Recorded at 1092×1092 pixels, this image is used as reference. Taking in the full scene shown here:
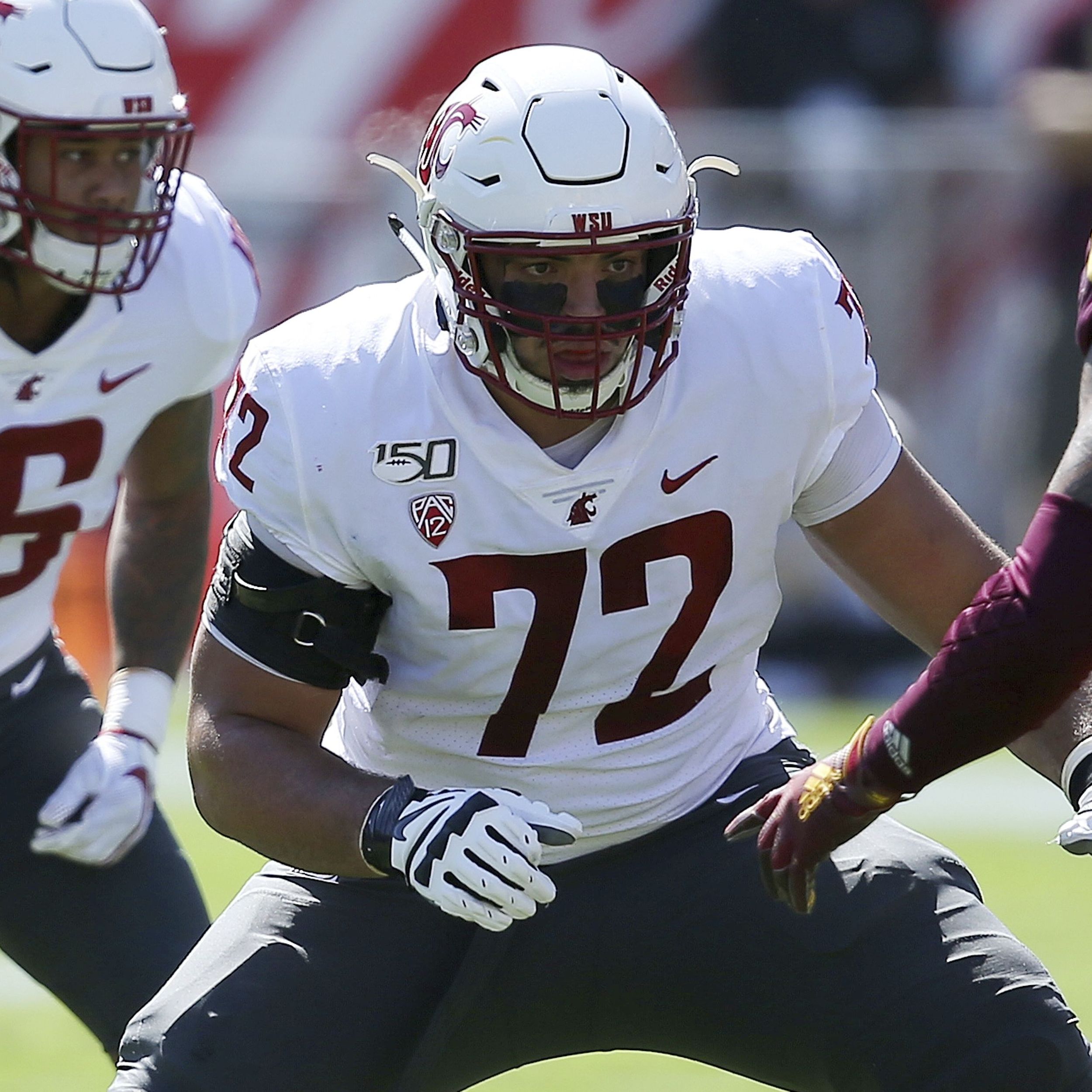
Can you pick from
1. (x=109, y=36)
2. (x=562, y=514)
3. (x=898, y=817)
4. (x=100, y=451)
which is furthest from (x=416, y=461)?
(x=898, y=817)

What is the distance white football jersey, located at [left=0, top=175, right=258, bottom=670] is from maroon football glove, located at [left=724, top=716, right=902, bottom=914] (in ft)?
4.28

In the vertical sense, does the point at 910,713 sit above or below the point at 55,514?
above

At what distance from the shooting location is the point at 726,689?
270 centimetres

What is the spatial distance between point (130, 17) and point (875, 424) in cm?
137

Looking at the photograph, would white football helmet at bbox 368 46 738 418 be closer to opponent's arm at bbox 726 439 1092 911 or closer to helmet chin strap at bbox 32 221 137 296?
opponent's arm at bbox 726 439 1092 911

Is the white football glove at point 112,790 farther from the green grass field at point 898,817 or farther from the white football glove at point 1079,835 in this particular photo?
the white football glove at point 1079,835

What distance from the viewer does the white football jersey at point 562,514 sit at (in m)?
2.50

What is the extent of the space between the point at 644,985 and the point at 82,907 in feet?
2.96

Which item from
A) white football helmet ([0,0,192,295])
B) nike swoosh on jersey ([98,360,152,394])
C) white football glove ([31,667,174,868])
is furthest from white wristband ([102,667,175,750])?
white football helmet ([0,0,192,295])

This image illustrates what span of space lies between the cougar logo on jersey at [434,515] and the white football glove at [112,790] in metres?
0.77

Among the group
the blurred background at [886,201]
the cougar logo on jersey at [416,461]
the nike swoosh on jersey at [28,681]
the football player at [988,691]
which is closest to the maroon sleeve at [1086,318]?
the football player at [988,691]

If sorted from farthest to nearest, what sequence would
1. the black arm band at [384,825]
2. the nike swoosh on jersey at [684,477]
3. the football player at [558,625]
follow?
the nike swoosh on jersey at [684,477] → the football player at [558,625] → the black arm band at [384,825]

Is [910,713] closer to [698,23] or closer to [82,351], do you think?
[82,351]

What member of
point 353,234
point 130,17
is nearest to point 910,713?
point 130,17
